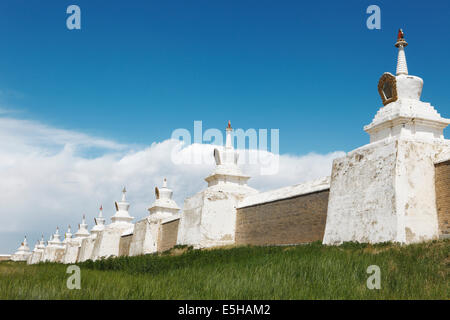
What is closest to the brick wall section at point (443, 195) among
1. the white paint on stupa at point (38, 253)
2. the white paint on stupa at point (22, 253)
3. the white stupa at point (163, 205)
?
the white stupa at point (163, 205)

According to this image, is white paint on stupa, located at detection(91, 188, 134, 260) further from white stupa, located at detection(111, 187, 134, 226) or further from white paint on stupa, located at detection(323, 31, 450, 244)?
white paint on stupa, located at detection(323, 31, 450, 244)

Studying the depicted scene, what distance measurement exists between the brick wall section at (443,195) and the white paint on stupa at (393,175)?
0.13 metres

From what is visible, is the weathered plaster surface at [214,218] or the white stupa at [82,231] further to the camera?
the white stupa at [82,231]

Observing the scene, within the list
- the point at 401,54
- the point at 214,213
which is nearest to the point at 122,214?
the point at 214,213

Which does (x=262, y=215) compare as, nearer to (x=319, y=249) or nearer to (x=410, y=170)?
(x=319, y=249)

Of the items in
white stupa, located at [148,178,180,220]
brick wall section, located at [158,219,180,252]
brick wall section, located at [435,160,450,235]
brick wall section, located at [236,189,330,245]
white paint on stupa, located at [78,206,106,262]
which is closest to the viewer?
brick wall section, located at [435,160,450,235]

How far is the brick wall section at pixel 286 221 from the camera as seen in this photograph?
14.8 meters

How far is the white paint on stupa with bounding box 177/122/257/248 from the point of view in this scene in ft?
67.0

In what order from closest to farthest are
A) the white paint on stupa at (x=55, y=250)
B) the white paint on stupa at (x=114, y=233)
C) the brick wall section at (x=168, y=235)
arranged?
the brick wall section at (x=168, y=235)
the white paint on stupa at (x=114, y=233)
the white paint on stupa at (x=55, y=250)

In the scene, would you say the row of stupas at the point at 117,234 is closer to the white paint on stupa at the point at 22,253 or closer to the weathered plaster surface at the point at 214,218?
the weathered plaster surface at the point at 214,218

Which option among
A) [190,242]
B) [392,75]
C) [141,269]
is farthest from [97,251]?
[392,75]

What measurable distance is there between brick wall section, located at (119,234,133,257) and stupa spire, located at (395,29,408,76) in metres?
23.6

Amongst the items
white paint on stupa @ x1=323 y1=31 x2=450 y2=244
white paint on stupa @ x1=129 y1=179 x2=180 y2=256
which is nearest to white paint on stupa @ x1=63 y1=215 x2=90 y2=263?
white paint on stupa @ x1=129 y1=179 x2=180 y2=256

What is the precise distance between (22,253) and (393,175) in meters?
71.0
